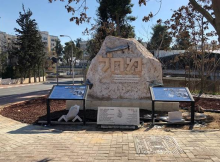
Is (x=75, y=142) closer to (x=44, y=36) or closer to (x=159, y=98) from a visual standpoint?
(x=159, y=98)

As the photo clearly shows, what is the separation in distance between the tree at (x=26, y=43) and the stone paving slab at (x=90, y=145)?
31878 mm

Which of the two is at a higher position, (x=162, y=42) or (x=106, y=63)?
(x=162, y=42)

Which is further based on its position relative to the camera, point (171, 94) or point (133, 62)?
point (133, 62)

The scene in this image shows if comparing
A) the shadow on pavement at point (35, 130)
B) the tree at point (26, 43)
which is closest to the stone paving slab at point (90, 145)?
the shadow on pavement at point (35, 130)

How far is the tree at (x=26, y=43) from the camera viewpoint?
36125 mm

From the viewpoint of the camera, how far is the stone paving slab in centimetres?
430

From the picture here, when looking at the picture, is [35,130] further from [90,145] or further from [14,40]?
[14,40]

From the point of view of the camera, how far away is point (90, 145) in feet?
16.5

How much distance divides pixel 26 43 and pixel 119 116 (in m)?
33.3

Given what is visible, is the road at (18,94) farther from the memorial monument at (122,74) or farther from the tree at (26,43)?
the tree at (26,43)

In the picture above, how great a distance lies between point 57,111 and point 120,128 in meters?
3.62

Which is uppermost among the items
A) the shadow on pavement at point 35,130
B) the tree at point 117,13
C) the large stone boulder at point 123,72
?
the tree at point 117,13

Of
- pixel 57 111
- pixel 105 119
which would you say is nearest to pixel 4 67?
pixel 57 111

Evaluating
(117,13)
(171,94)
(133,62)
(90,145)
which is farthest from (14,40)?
(90,145)
